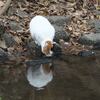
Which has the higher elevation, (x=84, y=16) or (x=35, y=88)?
(x=84, y=16)

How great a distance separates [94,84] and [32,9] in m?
4.66

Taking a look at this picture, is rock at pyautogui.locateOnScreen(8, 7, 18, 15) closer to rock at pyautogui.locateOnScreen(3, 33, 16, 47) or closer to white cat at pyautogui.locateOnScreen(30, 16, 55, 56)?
rock at pyautogui.locateOnScreen(3, 33, 16, 47)

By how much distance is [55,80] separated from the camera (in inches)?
228

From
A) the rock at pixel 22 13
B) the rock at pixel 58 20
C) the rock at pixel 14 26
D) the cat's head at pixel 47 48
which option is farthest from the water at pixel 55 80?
the rock at pixel 22 13

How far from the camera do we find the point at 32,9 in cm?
970

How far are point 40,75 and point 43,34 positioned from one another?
60.5 inches

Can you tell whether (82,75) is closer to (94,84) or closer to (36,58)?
(94,84)

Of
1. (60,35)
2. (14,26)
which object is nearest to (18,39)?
(14,26)

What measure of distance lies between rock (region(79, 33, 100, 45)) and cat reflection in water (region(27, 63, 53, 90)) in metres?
1.81

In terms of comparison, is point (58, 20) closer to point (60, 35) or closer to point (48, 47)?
point (60, 35)

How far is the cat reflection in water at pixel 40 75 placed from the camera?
568 centimetres

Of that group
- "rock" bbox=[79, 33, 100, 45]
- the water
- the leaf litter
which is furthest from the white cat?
"rock" bbox=[79, 33, 100, 45]

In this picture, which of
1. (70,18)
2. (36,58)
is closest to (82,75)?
(36,58)

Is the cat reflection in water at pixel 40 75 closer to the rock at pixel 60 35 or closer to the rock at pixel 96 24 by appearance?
the rock at pixel 60 35
